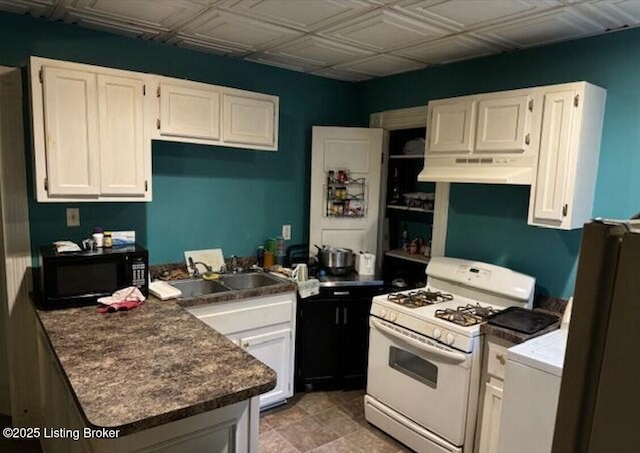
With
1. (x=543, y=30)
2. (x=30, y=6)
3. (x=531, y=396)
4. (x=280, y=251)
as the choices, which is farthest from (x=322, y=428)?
(x=30, y=6)

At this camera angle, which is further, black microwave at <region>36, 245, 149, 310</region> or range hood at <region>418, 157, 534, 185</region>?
range hood at <region>418, 157, 534, 185</region>

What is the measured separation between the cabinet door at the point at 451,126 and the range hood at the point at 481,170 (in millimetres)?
74

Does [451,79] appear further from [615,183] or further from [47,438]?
[47,438]

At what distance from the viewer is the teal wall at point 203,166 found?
8.39 feet

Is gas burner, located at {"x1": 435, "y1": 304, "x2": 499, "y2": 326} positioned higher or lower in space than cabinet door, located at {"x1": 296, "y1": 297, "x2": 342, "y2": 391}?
higher

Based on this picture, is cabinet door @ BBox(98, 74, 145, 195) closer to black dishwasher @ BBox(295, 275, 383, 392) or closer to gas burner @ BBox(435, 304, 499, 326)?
black dishwasher @ BBox(295, 275, 383, 392)

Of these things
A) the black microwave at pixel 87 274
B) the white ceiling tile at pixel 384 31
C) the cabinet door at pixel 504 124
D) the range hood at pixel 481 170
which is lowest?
the black microwave at pixel 87 274

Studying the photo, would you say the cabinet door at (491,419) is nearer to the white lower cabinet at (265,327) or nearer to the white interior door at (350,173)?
the white lower cabinet at (265,327)

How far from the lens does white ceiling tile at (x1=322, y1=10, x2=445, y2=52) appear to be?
2.30 meters

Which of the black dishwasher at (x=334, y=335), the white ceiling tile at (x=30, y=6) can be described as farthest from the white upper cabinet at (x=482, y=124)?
the white ceiling tile at (x=30, y=6)

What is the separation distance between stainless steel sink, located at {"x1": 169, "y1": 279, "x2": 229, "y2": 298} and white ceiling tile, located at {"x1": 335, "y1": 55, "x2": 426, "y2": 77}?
1903mm

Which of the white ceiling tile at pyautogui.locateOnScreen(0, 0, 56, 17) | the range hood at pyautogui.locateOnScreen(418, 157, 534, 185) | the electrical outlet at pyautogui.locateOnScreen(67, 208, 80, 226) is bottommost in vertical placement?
the electrical outlet at pyautogui.locateOnScreen(67, 208, 80, 226)

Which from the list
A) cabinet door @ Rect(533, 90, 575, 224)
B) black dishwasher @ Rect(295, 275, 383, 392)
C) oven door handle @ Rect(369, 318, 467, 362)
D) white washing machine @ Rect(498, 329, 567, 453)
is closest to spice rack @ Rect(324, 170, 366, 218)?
black dishwasher @ Rect(295, 275, 383, 392)

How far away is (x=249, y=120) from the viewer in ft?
9.85
